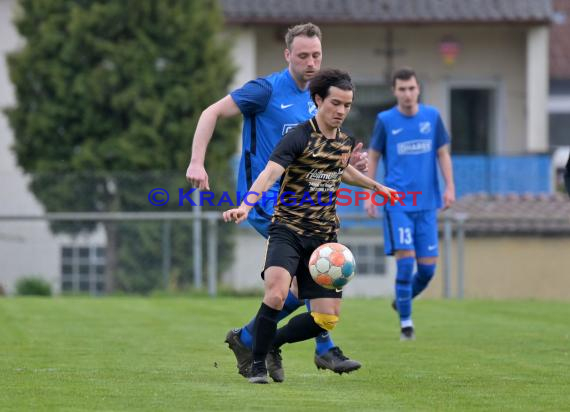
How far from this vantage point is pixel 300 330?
8422 millimetres

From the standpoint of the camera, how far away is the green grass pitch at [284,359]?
7457 millimetres

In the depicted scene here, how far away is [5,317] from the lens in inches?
558

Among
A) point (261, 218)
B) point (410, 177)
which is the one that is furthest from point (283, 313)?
point (410, 177)

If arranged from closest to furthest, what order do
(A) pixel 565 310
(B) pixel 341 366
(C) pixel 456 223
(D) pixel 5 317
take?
1. (B) pixel 341 366
2. (D) pixel 5 317
3. (A) pixel 565 310
4. (C) pixel 456 223

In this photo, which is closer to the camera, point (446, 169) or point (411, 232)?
point (411, 232)

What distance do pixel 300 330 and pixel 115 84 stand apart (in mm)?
16910

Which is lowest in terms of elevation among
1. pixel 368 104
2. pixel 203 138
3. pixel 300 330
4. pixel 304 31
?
pixel 300 330

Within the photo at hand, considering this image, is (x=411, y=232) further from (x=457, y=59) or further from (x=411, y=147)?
(x=457, y=59)

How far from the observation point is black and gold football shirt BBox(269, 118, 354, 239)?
8.29 metres

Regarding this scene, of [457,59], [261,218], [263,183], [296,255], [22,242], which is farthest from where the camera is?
[457,59]

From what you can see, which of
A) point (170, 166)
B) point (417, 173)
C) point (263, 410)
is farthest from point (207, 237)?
point (263, 410)

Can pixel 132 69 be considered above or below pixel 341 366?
above

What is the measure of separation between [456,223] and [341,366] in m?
12.8

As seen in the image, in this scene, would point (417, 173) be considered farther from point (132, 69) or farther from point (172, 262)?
point (132, 69)
